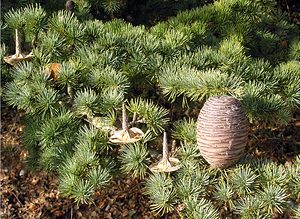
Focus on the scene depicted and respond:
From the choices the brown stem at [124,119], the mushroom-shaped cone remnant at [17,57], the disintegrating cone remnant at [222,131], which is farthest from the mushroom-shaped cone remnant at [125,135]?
the mushroom-shaped cone remnant at [17,57]

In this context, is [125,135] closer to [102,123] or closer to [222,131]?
[102,123]

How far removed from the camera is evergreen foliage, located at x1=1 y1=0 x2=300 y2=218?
1.17 metres

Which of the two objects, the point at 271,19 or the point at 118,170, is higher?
the point at 271,19

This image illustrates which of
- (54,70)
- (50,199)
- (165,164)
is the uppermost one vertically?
(54,70)

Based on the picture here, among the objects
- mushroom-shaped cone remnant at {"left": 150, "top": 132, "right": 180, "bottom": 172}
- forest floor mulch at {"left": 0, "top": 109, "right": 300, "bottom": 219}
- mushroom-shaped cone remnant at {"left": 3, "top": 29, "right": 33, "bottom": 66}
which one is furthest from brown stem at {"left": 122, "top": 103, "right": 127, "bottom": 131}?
forest floor mulch at {"left": 0, "top": 109, "right": 300, "bottom": 219}

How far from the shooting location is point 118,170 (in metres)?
1.28

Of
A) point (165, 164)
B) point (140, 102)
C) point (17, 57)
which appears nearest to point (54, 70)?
point (17, 57)

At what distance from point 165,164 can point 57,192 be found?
106 centimetres

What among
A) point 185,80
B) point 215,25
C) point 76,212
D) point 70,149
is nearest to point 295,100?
point 185,80

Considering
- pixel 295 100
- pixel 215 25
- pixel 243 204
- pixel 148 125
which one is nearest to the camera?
pixel 243 204

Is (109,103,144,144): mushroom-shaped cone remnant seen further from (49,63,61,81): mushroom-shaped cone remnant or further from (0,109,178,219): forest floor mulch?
(0,109,178,219): forest floor mulch

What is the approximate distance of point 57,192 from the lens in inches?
84.4

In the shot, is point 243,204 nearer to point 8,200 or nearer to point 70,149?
point 70,149

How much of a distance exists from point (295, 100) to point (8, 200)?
1.20 m
